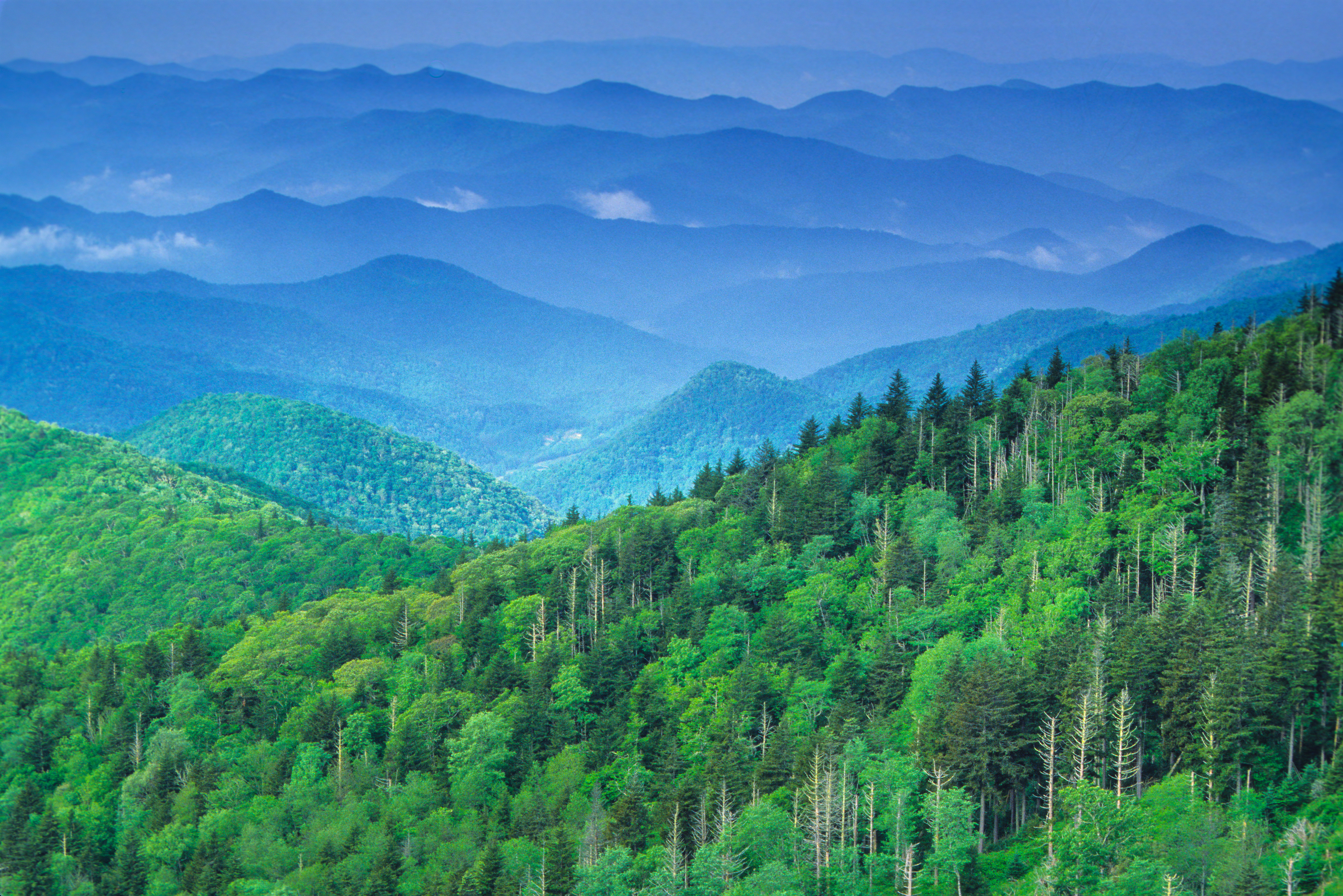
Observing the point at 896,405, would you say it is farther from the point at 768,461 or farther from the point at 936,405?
the point at 768,461

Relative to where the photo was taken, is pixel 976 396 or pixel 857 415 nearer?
pixel 976 396

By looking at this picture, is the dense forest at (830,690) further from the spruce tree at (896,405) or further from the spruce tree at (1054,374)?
the spruce tree at (896,405)

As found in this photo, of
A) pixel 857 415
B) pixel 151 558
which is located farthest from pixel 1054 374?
pixel 151 558

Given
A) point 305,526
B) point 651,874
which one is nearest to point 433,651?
point 651,874

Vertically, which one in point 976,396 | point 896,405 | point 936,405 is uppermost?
point 976,396

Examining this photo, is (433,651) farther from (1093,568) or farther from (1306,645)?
(1306,645)

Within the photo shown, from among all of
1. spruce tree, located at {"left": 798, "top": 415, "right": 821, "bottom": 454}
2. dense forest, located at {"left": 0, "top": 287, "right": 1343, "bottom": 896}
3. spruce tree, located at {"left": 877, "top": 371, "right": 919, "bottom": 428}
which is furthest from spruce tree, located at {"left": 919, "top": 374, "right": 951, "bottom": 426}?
spruce tree, located at {"left": 798, "top": 415, "right": 821, "bottom": 454}

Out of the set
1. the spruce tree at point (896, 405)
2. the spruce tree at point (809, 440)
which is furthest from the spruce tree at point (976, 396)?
the spruce tree at point (809, 440)
